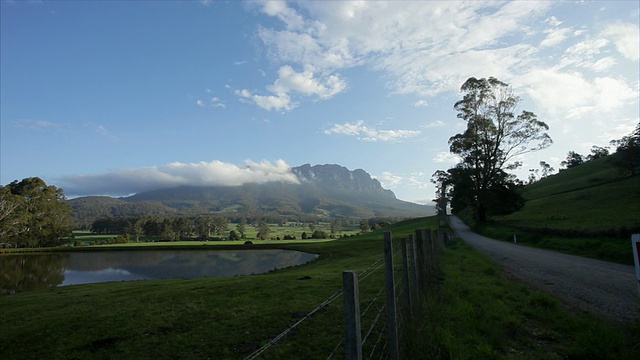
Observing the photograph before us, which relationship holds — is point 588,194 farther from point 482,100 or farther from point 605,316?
point 605,316

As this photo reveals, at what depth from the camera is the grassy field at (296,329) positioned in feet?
20.5

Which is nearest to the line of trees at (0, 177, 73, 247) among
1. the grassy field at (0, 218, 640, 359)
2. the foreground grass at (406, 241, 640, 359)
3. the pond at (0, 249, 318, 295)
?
the pond at (0, 249, 318, 295)

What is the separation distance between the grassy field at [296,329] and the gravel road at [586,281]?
997 millimetres

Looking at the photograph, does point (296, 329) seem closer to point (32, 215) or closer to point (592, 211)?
point (592, 211)

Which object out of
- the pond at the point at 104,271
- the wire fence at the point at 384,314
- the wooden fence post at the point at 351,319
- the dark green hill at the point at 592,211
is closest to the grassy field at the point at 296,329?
the wire fence at the point at 384,314

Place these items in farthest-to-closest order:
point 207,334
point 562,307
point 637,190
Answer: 1. point 637,190
2. point 207,334
3. point 562,307

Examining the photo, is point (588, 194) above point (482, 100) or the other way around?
the other way around

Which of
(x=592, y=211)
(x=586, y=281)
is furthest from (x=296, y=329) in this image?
(x=592, y=211)

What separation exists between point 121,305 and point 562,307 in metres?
16.2

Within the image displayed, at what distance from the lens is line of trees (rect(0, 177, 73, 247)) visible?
8438 centimetres

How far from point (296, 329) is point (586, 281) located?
10990 millimetres

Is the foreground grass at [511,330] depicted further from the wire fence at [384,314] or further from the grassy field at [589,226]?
the grassy field at [589,226]

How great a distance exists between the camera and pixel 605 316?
839cm

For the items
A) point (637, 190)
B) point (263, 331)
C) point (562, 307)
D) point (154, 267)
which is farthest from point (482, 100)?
point (154, 267)
